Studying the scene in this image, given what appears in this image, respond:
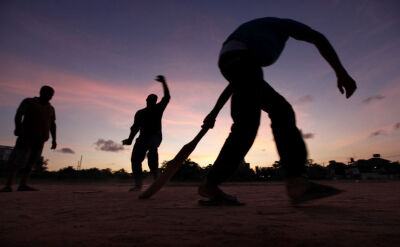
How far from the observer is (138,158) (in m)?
4.37

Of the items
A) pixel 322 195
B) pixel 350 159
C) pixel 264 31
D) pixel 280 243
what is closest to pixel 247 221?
pixel 280 243

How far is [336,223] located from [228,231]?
57 cm

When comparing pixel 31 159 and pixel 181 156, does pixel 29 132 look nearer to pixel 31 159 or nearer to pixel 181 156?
pixel 31 159

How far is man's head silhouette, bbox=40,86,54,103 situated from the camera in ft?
13.5

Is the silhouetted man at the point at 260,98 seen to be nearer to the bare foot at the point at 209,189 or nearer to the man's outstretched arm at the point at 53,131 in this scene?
the bare foot at the point at 209,189

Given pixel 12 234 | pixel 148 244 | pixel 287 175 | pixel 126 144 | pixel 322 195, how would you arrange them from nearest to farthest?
pixel 148 244, pixel 12 234, pixel 322 195, pixel 287 175, pixel 126 144

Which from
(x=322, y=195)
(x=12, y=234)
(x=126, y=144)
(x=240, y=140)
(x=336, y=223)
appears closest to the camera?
(x=12, y=234)

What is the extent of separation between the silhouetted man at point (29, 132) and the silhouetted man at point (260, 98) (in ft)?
11.8

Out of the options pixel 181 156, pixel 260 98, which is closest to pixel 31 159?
pixel 181 156

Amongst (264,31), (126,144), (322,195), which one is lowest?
(322,195)

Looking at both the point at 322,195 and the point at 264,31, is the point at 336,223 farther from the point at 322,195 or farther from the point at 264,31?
the point at 264,31

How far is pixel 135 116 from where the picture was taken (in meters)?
4.68

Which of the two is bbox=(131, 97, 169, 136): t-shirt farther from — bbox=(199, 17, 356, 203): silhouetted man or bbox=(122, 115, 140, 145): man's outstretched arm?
bbox=(199, 17, 356, 203): silhouetted man

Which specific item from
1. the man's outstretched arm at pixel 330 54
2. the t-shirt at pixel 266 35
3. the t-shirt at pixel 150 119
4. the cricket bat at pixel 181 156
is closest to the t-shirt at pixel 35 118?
the t-shirt at pixel 150 119
